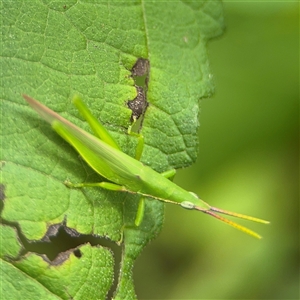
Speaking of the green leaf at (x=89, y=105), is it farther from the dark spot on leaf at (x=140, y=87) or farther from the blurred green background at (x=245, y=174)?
the blurred green background at (x=245, y=174)

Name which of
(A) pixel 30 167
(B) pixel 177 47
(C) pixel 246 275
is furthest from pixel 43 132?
(C) pixel 246 275

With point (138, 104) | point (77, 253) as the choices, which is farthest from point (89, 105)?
point (77, 253)

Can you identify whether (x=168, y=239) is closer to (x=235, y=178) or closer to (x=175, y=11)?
(x=235, y=178)

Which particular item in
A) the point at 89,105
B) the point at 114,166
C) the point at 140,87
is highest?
the point at 140,87

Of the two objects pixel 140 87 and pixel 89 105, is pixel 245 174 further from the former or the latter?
pixel 89 105

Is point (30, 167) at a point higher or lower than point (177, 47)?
lower

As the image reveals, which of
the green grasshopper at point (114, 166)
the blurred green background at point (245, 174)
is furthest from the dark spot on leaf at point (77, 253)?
the blurred green background at point (245, 174)
